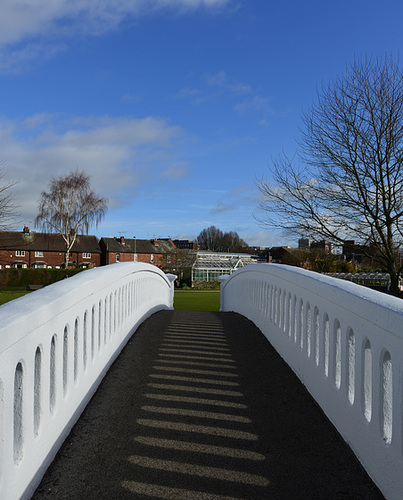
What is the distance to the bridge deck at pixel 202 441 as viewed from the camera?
7.93 ft

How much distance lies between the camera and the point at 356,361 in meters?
2.77

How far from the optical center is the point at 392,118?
484 inches

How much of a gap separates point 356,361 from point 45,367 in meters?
2.05

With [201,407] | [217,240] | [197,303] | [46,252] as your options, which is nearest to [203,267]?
[197,303]

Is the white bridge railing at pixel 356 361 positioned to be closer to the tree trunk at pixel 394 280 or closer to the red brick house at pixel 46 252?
the tree trunk at pixel 394 280

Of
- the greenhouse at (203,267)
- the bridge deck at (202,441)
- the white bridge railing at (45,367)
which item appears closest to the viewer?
the white bridge railing at (45,367)

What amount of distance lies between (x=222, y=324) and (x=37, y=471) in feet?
17.3

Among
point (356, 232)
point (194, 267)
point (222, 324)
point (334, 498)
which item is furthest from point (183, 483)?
point (194, 267)

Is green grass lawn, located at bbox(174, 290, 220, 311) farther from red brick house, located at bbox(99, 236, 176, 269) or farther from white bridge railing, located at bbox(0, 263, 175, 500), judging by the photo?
red brick house, located at bbox(99, 236, 176, 269)

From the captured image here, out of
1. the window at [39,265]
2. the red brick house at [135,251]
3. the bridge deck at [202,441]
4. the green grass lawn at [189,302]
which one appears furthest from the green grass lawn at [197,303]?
the window at [39,265]

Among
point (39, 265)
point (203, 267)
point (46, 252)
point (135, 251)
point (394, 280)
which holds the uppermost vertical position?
point (135, 251)

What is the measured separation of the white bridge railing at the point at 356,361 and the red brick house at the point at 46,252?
200ft

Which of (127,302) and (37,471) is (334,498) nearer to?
(37,471)

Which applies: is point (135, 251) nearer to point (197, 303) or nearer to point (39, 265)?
point (39, 265)
